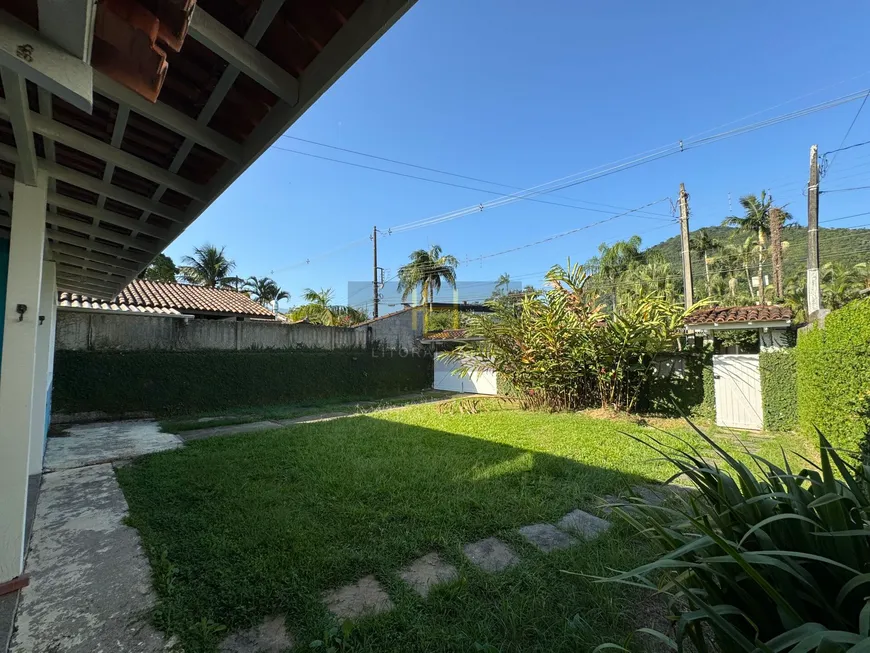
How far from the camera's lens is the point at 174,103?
1.76 metres

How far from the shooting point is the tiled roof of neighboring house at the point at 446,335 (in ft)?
Answer: 44.3

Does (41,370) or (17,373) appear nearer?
(17,373)

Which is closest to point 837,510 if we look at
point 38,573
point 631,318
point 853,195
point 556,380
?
point 38,573

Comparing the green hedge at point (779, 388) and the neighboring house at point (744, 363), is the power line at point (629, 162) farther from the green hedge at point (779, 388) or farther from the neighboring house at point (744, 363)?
the green hedge at point (779, 388)

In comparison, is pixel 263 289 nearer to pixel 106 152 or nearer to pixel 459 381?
pixel 459 381

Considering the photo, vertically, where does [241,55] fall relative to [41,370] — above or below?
above

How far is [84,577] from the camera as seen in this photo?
2184 mm

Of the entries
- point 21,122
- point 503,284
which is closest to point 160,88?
point 21,122

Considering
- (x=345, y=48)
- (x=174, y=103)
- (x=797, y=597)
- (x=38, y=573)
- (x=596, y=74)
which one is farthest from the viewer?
(x=596, y=74)

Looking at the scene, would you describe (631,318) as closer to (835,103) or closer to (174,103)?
(835,103)

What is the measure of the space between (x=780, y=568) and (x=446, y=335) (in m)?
13.0

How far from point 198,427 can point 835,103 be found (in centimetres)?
1487

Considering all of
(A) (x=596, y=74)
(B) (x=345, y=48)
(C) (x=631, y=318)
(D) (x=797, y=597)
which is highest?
(A) (x=596, y=74)

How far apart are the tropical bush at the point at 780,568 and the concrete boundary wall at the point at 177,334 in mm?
10071
